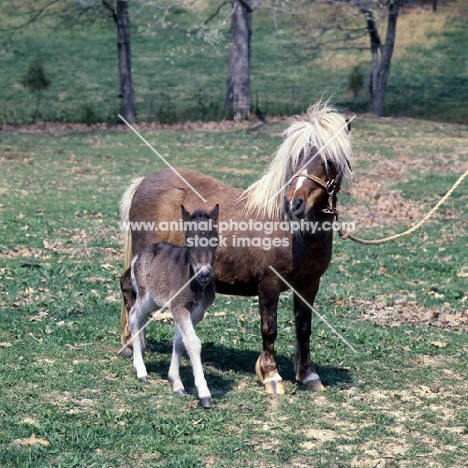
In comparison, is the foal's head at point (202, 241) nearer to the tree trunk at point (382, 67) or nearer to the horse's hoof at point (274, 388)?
the horse's hoof at point (274, 388)

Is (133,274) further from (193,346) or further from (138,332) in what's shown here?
(193,346)

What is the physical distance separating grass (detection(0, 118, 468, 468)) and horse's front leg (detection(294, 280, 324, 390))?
0.14 meters

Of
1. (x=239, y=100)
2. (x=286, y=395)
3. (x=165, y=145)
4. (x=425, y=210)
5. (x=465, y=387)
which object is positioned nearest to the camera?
(x=286, y=395)

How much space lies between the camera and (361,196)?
1988cm

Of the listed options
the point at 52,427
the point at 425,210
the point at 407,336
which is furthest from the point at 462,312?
the point at 425,210

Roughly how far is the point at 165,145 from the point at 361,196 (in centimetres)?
913

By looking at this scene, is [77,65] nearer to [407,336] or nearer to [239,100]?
[239,100]

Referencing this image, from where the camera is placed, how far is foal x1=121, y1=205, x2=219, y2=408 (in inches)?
266

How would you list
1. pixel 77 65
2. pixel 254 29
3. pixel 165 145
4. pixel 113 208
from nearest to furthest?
pixel 113 208 → pixel 165 145 → pixel 77 65 → pixel 254 29

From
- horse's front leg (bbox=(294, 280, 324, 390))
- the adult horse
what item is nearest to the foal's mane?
the adult horse

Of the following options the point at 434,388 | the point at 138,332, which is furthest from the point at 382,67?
the point at 138,332

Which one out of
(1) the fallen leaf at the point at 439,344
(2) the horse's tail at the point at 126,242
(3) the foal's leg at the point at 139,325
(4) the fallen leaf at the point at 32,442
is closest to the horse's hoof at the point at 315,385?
(3) the foal's leg at the point at 139,325

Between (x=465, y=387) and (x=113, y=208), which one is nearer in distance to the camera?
(x=465, y=387)

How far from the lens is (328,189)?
710cm
